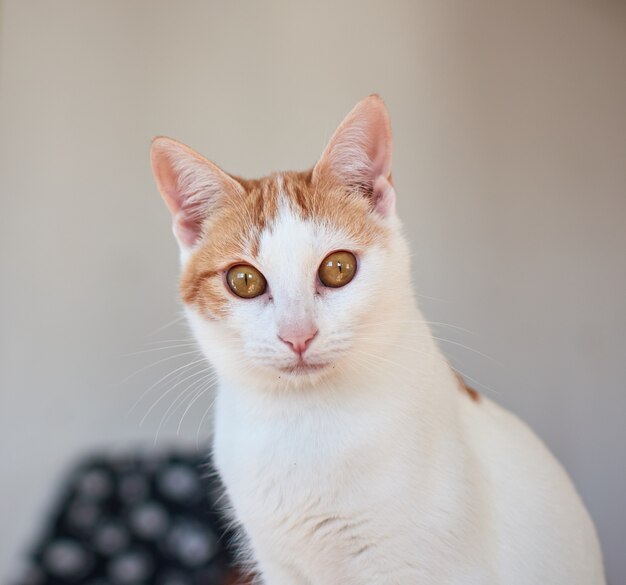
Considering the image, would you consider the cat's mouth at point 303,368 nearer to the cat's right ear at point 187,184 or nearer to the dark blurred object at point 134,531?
the cat's right ear at point 187,184

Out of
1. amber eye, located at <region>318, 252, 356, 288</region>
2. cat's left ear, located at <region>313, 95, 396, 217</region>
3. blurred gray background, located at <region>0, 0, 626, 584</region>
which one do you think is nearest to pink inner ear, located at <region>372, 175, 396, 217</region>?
cat's left ear, located at <region>313, 95, 396, 217</region>

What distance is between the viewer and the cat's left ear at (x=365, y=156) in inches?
38.6

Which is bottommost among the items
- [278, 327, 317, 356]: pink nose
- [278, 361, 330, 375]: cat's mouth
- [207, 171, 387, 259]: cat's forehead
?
[278, 361, 330, 375]: cat's mouth

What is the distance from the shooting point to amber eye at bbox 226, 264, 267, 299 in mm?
959

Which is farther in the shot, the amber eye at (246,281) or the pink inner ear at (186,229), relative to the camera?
the pink inner ear at (186,229)

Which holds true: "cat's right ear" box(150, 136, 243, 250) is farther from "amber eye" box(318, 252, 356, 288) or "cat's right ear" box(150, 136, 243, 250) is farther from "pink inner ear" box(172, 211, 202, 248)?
"amber eye" box(318, 252, 356, 288)

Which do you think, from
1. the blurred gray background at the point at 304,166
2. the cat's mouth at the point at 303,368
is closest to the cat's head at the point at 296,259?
the cat's mouth at the point at 303,368

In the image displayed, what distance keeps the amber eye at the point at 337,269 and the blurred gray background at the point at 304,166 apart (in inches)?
23.0

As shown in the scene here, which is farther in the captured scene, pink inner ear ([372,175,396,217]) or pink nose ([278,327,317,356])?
pink inner ear ([372,175,396,217])

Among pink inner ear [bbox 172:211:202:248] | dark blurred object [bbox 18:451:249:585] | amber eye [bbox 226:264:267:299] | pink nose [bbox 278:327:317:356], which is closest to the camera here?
pink nose [bbox 278:327:317:356]

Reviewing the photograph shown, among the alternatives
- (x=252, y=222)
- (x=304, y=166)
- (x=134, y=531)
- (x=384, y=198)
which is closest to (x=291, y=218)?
(x=252, y=222)

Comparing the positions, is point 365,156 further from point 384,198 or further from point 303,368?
point 303,368

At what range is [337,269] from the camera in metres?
0.96

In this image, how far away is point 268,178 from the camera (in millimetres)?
1159
